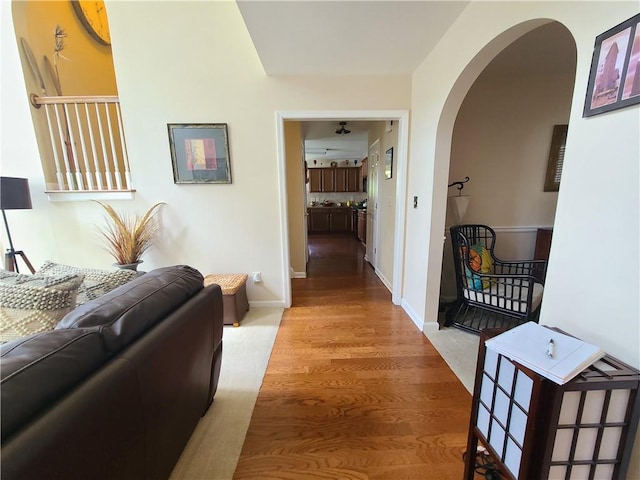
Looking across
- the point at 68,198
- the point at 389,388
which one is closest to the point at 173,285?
the point at 389,388

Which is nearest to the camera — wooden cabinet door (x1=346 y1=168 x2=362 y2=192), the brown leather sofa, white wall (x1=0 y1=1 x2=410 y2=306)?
the brown leather sofa

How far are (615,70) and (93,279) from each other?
2.25 meters

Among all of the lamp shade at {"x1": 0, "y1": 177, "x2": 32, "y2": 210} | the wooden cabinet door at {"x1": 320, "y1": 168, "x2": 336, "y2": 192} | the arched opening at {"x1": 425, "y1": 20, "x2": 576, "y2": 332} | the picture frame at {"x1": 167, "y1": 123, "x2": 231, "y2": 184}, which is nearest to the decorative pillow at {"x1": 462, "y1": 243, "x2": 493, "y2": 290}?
the arched opening at {"x1": 425, "y1": 20, "x2": 576, "y2": 332}

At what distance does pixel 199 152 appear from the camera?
2.42m

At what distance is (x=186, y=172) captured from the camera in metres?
2.46

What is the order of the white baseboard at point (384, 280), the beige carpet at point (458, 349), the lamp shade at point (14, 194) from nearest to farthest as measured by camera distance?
the beige carpet at point (458, 349) → the lamp shade at point (14, 194) → the white baseboard at point (384, 280)

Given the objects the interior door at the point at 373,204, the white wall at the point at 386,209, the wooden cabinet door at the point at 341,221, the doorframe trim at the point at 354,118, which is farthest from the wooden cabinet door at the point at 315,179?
the doorframe trim at the point at 354,118

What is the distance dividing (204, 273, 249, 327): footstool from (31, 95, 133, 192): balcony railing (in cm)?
123

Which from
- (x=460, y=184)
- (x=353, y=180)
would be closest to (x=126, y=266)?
(x=460, y=184)

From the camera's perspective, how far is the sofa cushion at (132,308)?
0.79 meters

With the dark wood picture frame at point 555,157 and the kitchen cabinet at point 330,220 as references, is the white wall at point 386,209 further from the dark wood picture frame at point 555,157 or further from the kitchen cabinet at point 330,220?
the kitchen cabinet at point 330,220

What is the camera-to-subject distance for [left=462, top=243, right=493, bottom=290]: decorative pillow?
2119 mm

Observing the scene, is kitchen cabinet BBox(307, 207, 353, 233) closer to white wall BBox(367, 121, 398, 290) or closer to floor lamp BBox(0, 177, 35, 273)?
white wall BBox(367, 121, 398, 290)

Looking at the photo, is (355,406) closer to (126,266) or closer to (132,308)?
(132,308)
